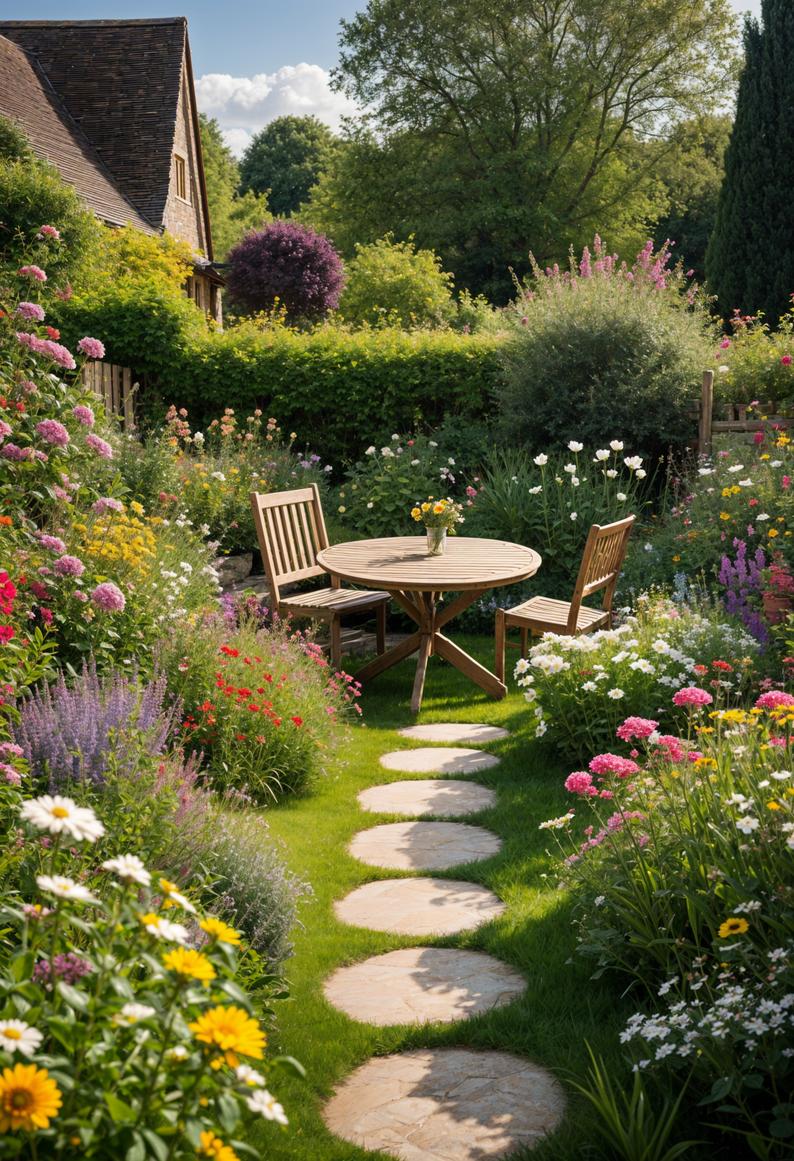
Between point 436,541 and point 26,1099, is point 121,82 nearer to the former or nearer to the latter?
point 436,541

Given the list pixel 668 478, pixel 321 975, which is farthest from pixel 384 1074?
pixel 668 478

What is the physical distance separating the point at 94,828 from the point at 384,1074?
66.6 inches

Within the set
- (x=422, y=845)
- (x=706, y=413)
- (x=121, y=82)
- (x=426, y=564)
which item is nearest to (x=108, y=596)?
(x=422, y=845)

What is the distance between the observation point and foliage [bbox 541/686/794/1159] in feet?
7.31

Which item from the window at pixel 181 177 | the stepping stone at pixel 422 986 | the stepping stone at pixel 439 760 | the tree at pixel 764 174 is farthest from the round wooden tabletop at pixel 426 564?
the window at pixel 181 177

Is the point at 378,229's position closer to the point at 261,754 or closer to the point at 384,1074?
the point at 261,754

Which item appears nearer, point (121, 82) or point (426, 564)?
point (426, 564)

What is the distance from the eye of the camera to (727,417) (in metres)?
9.09

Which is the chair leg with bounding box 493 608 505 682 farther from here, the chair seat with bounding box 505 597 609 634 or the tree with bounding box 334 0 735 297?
the tree with bounding box 334 0 735 297

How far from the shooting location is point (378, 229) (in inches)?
1233

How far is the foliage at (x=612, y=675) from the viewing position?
5.02 metres

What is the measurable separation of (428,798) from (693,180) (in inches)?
1257

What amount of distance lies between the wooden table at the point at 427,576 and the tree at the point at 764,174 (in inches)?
524

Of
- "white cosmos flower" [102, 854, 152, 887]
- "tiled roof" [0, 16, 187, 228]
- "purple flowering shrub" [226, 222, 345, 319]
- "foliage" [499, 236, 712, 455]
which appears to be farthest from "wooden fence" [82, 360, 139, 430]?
"purple flowering shrub" [226, 222, 345, 319]
